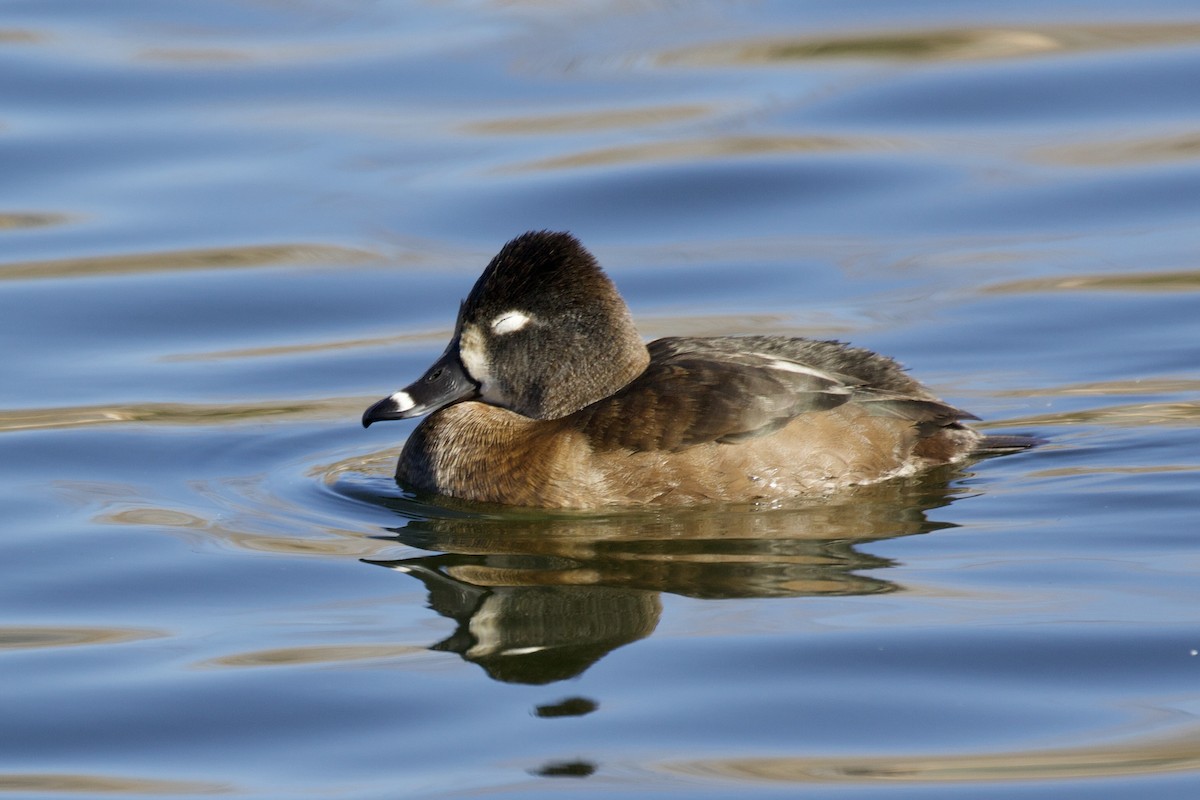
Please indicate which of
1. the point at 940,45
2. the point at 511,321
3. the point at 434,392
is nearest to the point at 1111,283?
the point at 511,321

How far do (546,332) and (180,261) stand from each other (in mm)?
4462

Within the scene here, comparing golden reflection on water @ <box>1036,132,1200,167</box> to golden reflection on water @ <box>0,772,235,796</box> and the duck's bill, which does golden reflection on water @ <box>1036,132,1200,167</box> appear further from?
golden reflection on water @ <box>0,772,235,796</box>

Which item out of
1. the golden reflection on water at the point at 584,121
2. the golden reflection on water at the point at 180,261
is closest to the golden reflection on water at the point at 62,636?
the golden reflection on water at the point at 180,261

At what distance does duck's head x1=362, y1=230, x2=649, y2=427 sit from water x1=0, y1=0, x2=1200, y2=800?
680 mm

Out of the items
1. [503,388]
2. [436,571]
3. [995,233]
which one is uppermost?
[995,233]

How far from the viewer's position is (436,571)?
7.54 m

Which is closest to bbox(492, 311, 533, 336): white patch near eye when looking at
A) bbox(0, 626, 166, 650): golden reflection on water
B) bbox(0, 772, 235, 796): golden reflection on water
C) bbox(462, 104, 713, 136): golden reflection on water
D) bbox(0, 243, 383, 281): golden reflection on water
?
bbox(0, 626, 166, 650): golden reflection on water

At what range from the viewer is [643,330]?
11070 millimetres

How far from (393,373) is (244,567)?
3.10 metres

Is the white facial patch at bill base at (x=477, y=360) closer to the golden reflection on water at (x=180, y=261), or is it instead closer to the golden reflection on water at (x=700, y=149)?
the golden reflection on water at (x=180, y=261)

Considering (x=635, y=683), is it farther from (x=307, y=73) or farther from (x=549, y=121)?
(x=307, y=73)

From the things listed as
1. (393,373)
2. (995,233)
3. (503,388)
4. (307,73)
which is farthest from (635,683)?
(307,73)

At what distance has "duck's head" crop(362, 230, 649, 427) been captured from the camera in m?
8.55

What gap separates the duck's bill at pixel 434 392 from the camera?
869 centimetres
